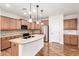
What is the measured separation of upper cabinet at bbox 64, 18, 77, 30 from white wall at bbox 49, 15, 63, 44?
0.51 metres

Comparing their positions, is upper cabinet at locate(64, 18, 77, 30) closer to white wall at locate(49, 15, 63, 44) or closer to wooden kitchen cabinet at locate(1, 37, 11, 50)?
white wall at locate(49, 15, 63, 44)

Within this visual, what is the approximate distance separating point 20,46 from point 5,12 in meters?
3.47

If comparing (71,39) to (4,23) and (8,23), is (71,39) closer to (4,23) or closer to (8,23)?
(8,23)

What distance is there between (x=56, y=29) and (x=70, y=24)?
4.05 feet

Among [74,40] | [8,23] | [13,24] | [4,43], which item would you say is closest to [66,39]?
[74,40]

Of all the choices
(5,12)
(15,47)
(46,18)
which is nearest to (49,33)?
(46,18)

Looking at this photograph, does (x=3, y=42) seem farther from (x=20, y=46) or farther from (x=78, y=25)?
(x=78, y=25)

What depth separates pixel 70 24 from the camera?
7535mm

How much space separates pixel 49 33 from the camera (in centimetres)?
870

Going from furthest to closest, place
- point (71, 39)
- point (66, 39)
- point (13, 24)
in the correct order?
point (66, 39) → point (71, 39) → point (13, 24)

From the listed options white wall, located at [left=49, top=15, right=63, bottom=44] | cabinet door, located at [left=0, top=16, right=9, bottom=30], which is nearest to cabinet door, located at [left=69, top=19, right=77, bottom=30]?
white wall, located at [left=49, top=15, right=63, bottom=44]

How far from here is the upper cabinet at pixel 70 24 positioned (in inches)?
285

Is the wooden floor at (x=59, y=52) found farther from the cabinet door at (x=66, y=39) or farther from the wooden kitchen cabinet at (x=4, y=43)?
the wooden kitchen cabinet at (x=4, y=43)

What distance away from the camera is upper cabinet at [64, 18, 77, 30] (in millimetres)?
7234
